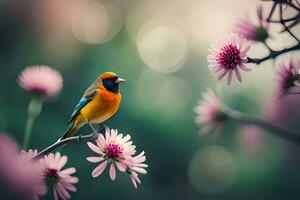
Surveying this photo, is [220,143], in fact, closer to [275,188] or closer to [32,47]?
[275,188]

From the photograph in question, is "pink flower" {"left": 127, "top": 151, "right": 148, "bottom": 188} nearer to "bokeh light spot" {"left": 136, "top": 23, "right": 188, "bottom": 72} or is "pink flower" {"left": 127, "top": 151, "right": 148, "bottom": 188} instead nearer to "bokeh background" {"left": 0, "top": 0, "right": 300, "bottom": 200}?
"bokeh background" {"left": 0, "top": 0, "right": 300, "bottom": 200}

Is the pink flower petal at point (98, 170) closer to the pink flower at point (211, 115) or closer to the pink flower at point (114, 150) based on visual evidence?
the pink flower at point (114, 150)

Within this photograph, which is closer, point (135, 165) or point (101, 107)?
point (135, 165)

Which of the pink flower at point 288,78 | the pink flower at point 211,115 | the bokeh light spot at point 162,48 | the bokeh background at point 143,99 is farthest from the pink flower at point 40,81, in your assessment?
the bokeh light spot at point 162,48

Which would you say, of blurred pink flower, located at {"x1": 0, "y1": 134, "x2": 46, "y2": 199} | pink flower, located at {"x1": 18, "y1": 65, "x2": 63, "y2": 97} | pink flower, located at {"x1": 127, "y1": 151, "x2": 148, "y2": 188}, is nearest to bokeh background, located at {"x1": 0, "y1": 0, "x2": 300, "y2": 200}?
pink flower, located at {"x1": 18, "y1": 65, "x2": 63, "y2": 97}

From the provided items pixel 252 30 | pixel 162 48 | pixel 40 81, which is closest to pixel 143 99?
pixel 162 48

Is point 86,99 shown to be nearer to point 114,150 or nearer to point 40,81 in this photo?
point 40,81
